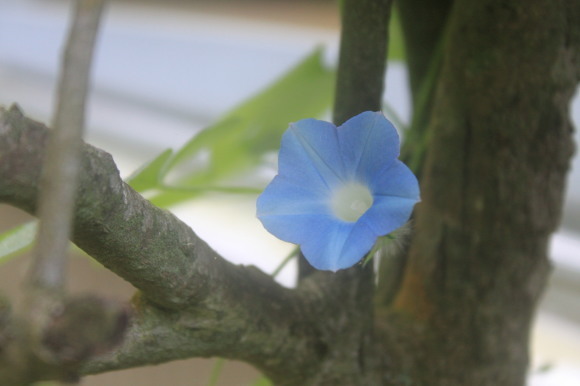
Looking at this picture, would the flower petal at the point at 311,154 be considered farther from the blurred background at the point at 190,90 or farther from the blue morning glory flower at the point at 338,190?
the blurred background at the point at 190,90

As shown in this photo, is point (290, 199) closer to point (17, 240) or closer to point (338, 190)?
point (338, 190)

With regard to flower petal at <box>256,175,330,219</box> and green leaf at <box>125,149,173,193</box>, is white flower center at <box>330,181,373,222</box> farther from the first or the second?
green leaf at <box>125,149,173,193</box>

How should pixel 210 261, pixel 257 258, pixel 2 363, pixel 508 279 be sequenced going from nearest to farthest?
1. pixel 2 363
2. pixel 210 261
3. pixel 508 279
4. pixel 257 258

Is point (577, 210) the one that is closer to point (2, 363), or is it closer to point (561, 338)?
point (561, 338)

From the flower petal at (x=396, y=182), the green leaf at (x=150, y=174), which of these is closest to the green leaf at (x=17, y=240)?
the green leaf at (x=150, y=174)

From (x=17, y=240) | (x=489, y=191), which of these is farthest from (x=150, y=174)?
(x=489, y=191)

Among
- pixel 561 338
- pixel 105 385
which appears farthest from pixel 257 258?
pixel 561 338

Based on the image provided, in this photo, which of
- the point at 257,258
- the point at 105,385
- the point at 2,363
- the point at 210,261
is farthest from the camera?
the point at 257,258
